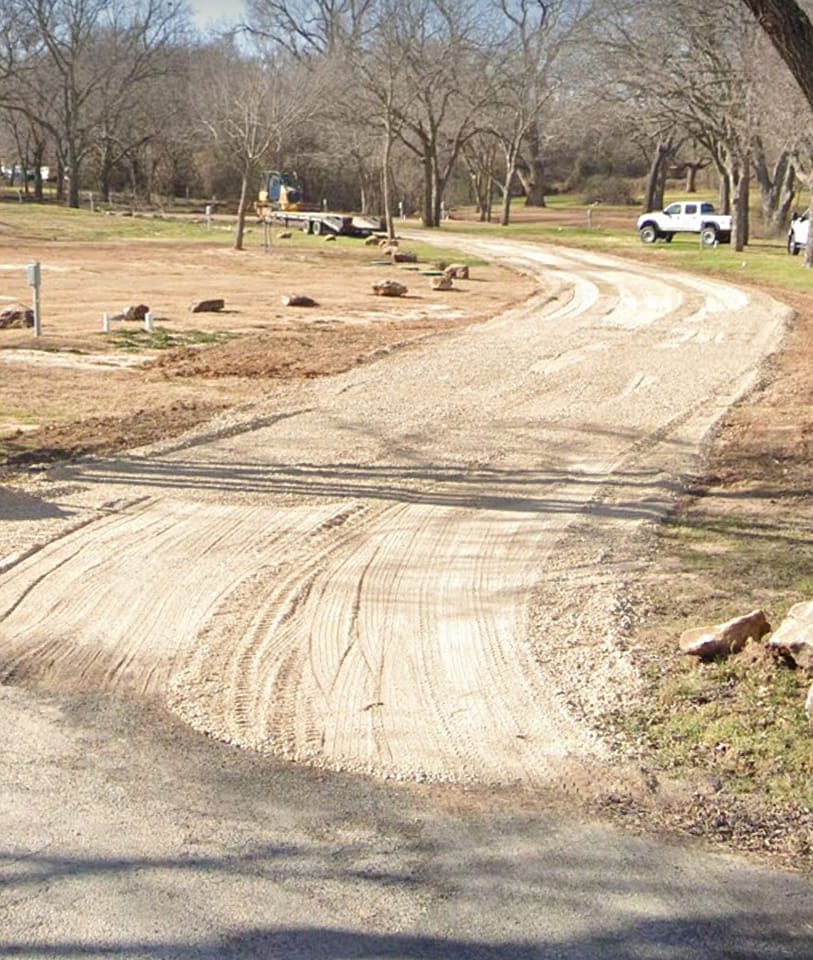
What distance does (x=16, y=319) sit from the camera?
20.8 metres

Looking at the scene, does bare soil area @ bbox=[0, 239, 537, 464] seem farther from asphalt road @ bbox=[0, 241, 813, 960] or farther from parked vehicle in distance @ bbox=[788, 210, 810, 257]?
parked vehicle in distance @ bbox=[788, 210, 810, 257]

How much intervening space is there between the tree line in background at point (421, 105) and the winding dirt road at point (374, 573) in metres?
3.54

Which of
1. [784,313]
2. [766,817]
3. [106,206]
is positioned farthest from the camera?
[106,206]

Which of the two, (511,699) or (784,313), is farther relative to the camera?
(784,313)

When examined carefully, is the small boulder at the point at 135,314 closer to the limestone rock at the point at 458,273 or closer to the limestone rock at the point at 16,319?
the limestone rock at the point at 16,319

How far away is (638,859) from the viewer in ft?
14.6

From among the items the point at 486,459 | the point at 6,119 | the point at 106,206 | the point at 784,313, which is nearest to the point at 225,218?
the point at 106,206

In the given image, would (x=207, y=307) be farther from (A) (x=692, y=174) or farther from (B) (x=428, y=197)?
(A) (x=692, y=174)

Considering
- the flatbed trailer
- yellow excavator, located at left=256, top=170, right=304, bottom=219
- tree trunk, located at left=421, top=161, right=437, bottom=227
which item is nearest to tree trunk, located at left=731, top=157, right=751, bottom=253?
the flatbed trailer

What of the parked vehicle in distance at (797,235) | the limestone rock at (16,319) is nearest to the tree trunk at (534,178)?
the parked vehicle in distance at (797,235)

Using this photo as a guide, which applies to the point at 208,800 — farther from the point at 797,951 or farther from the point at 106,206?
the point at 106,206

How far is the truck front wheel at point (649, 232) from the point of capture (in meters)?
51.7

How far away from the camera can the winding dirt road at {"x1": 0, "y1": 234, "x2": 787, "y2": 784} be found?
5.70 m

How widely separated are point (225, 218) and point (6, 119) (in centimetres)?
2081
